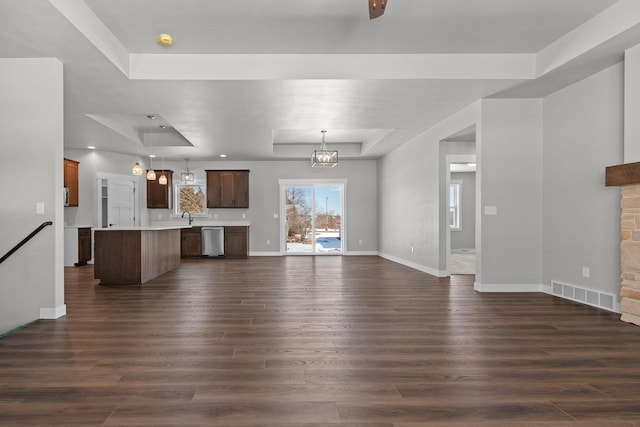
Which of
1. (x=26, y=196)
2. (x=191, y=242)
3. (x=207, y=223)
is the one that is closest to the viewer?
(x=26, y=196)

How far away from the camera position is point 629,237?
3.64 meters

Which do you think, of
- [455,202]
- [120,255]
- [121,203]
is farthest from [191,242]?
[455,202]

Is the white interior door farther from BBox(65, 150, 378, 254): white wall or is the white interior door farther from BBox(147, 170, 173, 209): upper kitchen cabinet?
BBox(65, 150, 378, 254): white wall

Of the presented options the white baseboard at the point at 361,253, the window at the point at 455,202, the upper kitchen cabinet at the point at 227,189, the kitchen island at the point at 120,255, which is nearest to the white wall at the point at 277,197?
the white baseboard at the point at 361,253

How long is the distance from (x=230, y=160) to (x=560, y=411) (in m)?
9.40

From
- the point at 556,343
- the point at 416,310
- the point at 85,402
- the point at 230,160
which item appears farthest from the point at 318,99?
the point at 230,160

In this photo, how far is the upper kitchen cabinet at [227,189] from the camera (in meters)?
10.2

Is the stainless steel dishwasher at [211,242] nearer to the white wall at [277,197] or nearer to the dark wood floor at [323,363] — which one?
the white wall at [277,197]

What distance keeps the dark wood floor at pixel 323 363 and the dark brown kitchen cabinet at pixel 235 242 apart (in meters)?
5.12

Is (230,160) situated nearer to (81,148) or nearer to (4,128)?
(81,148)

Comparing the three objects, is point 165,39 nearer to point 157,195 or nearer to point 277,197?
point 277,197

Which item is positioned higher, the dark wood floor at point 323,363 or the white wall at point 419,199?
the white wall at point 419,199

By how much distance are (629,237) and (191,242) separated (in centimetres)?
875

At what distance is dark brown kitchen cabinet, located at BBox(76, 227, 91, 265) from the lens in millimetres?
8062
